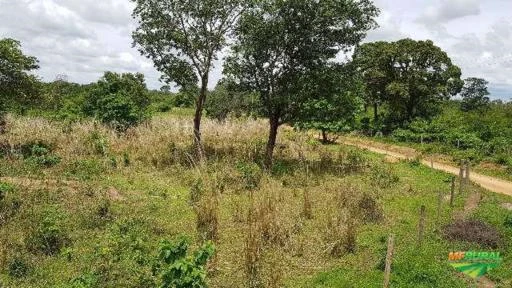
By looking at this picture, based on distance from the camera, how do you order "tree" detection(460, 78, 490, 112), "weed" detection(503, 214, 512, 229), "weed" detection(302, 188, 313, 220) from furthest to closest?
1. "tree" detection(460, 78, 490, 112)
2. "weed" detection(503, 214, 512, 229)
3. "weed" detection(302, 188, 313, 220)

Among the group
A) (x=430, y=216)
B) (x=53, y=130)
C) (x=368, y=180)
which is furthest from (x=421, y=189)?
(x=53, y=130)

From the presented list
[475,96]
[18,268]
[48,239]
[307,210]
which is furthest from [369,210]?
[475,96]

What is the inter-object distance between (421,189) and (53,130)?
1469 centimetres

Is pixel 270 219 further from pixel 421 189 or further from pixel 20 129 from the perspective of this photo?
pixel 20 129

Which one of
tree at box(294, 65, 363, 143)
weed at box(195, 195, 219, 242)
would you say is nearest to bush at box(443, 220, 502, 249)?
weed at box(195, 195, 219, 242)

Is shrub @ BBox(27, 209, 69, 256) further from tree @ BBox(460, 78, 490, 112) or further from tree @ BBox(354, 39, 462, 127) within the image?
tree @ BBox(460, 78, 490, 112)

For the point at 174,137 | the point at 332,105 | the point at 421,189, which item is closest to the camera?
the point at 421,189

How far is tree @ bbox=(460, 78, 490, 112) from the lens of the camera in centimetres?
4709

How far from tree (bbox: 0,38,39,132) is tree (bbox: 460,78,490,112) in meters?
40.7

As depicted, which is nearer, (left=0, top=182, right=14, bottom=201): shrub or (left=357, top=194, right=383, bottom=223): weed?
(left=0, top=182, right=14, bottom=201): shrub

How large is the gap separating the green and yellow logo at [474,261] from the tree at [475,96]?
4397cm

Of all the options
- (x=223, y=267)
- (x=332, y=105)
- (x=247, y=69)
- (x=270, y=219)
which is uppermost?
(x=247, y=69)

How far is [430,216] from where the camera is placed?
42.7 ft

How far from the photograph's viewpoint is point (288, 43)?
56.4 ft
